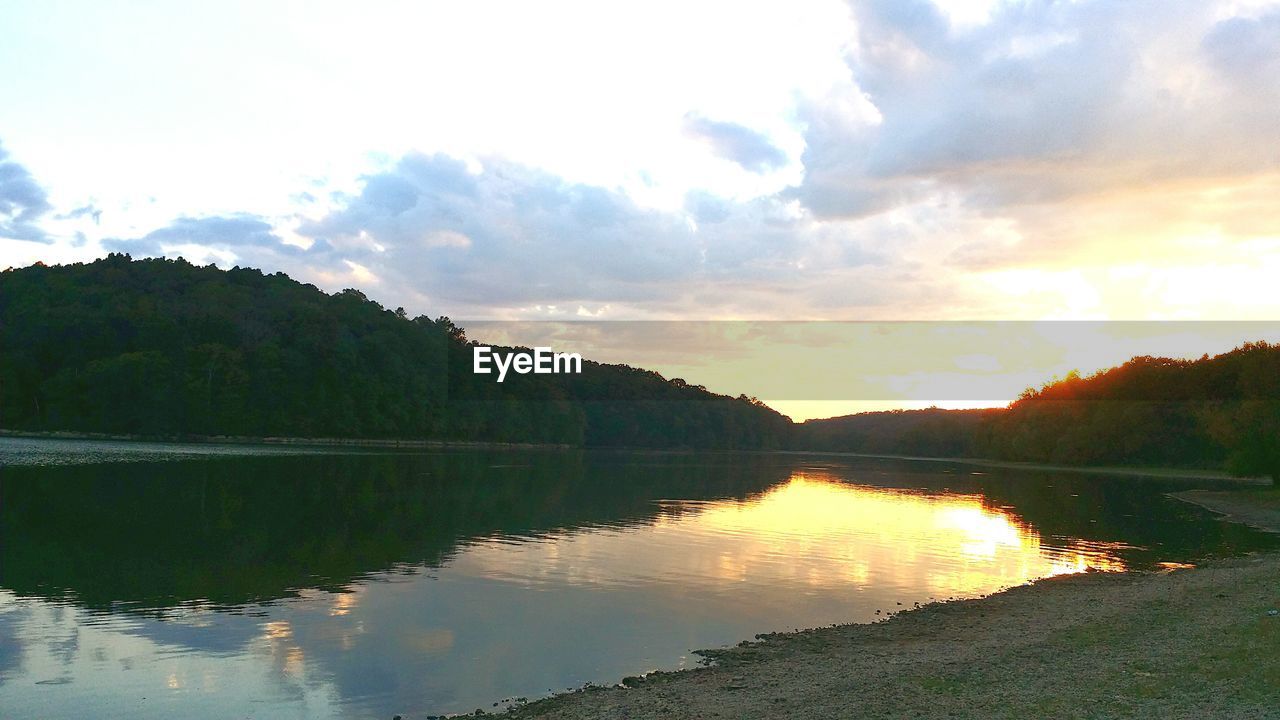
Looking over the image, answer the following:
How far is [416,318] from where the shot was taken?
634ft

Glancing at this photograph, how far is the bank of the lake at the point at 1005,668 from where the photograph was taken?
12.1 metres

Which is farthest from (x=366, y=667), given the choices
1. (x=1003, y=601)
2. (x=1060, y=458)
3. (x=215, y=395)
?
(x=1060, y=458)

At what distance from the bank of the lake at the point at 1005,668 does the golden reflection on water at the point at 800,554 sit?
5701 mm

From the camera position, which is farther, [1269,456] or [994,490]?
[994,490]

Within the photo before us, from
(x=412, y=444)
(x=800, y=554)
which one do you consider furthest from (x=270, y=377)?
(x=800, y=554)

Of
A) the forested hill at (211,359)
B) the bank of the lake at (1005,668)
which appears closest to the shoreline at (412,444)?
the forested hill at (211,359)

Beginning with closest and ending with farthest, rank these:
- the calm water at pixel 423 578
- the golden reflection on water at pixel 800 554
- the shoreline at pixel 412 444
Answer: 1. the calm water at pixel 423 578
2. the golden reflection on water at pixel 800 554
3. the shoreline at pixel 412 444

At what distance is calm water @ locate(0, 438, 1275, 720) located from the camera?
1500 cm

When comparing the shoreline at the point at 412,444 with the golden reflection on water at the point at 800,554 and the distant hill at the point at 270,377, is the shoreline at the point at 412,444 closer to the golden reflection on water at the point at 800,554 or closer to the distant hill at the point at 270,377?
the distant hill at the point at 270,377

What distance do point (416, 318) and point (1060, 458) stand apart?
12443cm

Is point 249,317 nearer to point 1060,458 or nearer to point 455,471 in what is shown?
point 455,471

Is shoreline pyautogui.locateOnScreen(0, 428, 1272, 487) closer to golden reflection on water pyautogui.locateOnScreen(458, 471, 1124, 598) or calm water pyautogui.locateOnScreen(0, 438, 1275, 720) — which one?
golden reflection on water pyautogui.locateOnScreen(458, 471, 1124, 598)

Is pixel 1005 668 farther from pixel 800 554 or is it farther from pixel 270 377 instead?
pixel 270 377

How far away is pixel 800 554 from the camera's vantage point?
32094 millimetres
